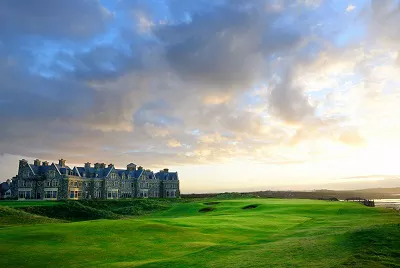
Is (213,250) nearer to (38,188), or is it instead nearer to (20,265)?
(20,265)

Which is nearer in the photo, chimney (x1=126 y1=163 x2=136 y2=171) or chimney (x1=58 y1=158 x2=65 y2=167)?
chimney (x1=58 y1=158 x2=65 y2=167)

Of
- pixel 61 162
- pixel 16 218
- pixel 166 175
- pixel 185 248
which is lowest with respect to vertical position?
pixel 185 248

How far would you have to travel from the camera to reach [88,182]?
13388cm

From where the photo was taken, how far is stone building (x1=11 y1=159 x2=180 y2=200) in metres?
117

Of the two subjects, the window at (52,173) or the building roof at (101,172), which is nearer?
the window at (52,173)

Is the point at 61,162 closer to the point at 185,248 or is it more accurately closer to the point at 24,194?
the point at 24,194

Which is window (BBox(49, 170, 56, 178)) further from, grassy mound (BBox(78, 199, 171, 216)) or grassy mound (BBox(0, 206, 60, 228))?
grassy mound (BBox(0, 206, 60, 228))

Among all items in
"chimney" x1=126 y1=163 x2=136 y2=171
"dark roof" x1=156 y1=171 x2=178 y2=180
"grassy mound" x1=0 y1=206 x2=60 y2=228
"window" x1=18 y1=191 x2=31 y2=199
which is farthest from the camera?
"dark roof" x1=156 y1=171 x2=178 y2=180

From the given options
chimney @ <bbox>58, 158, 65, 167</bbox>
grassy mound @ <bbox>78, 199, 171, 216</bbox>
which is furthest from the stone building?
grassy mound @ <bbox>78, 199, 171, 216</bbox>

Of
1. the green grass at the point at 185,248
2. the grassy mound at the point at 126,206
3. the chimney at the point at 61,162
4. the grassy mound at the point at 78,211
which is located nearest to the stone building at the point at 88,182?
the chimney at the point at 61,162

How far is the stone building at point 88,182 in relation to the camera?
385ft

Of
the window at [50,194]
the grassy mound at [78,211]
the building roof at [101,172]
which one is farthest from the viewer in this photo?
the building roof at [101,172]

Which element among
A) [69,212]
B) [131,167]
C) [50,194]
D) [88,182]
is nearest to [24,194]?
[50,194]

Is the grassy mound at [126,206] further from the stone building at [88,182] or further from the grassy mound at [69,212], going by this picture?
the stone building at [88,182]
